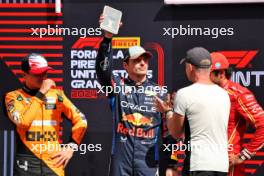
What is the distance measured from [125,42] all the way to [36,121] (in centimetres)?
128

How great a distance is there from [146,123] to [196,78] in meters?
0.96

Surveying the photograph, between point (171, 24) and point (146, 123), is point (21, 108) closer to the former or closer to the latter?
point (146, 123)

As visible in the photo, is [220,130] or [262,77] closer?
[220,130]

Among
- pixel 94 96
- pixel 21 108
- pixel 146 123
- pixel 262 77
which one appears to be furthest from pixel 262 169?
pixel 21 108

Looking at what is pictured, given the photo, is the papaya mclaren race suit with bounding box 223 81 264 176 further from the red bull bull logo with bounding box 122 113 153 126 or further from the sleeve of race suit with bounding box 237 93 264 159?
the red bull bull logo with bounding box 122 113 153 126

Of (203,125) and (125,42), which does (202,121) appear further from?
(125,42)

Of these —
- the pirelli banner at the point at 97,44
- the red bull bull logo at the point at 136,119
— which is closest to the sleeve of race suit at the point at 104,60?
the red bull bull logo at the point at 136,119

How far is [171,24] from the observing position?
604 centimetres

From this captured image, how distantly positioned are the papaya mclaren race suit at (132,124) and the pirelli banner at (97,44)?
67cm

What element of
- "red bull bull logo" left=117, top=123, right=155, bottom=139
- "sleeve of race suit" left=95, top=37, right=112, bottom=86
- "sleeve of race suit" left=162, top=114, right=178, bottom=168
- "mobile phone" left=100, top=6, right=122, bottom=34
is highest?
"mobile phone" left=100, top=6, right=122, bottom=34

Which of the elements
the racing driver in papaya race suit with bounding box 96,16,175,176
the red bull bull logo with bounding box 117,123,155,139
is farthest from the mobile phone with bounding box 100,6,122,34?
the red bull bull logo with bounding box 117,123,155,139

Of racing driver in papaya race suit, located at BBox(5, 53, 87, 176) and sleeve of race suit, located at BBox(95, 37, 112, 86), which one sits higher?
sleeve of race suit, located at BBox(95, 37, 112, 86)

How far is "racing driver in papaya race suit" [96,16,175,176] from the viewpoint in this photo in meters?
5.30

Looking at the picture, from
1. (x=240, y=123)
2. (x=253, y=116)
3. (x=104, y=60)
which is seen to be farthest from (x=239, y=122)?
(x=104, y=60)
